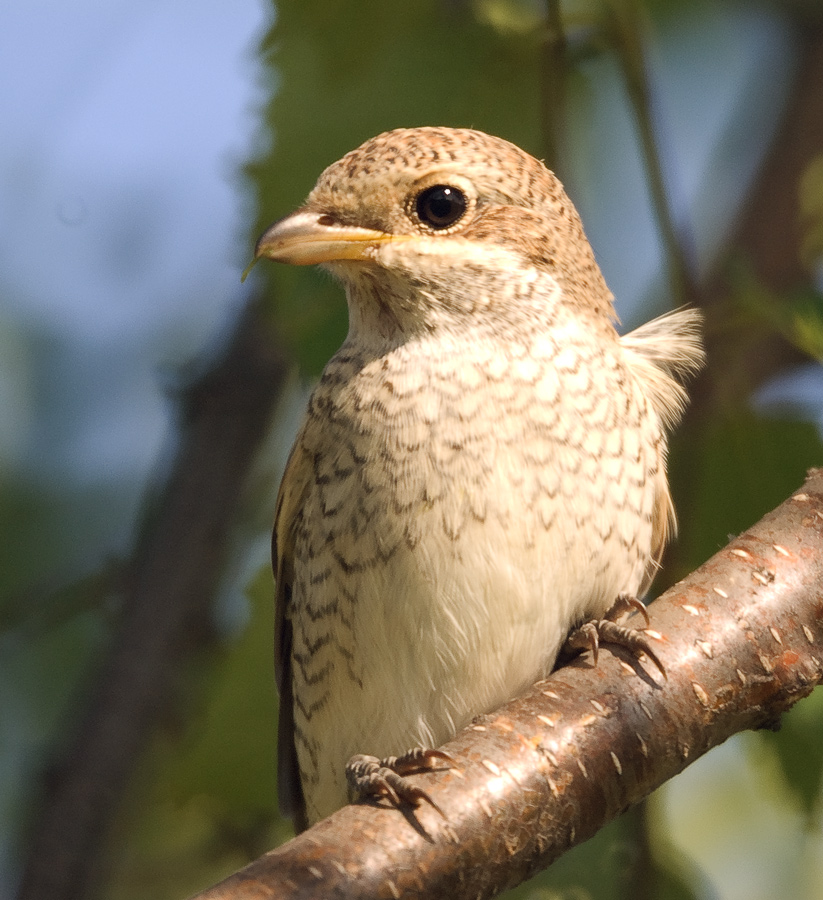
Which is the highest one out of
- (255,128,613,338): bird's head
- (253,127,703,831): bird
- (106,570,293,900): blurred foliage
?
(255,128,613,338): bird's head

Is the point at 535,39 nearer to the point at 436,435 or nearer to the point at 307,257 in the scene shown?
the point at 307,257

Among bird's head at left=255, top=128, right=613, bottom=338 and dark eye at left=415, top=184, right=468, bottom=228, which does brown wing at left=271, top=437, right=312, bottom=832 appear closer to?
bird's head at left=255, top=128, right=613, bottom=338

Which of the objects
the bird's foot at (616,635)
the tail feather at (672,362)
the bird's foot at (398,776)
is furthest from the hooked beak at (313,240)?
the bird's foot at (398,776)

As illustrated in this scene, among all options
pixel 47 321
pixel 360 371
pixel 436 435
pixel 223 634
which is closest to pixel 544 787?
pixel 436 435

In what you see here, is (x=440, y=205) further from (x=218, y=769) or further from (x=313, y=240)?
(x=218, y=769)

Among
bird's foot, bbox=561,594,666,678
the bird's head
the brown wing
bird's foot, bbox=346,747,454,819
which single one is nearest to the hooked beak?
the bird's head
